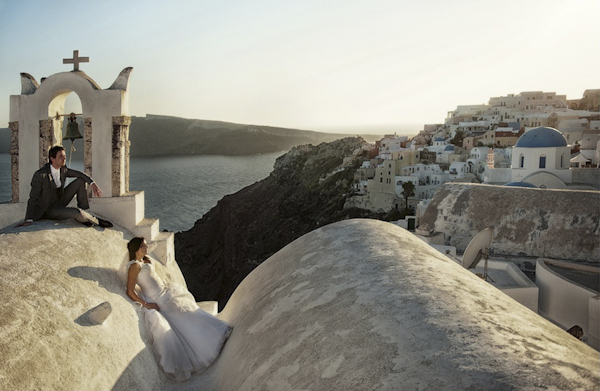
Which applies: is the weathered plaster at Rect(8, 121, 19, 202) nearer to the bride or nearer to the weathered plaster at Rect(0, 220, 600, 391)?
the weathered plaster at Rect(0, 220, 600, 391)

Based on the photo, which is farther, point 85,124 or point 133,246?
point 85,124

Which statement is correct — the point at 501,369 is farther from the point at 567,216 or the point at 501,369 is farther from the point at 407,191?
the point at 407,191

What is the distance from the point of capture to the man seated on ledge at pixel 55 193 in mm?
4723

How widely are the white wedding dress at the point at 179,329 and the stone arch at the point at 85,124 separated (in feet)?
6.36

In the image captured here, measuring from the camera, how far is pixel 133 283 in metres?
4.19

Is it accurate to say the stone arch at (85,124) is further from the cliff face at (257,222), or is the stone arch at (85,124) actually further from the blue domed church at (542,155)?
the cliff face at (257,222)

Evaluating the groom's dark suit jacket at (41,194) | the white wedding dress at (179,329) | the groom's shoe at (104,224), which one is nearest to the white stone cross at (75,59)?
the groom's dark suit jacket at (41,194)

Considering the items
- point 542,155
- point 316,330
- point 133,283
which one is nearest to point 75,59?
point 133,283

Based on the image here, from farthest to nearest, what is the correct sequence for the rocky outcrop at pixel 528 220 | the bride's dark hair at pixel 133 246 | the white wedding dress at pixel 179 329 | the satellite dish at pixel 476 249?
the rocky outcrop at pixel 528 220, the satellite dish at pixel 476 249, the bride's dark hair at pixel 133 246, the white wedding dress at pixel 179 329

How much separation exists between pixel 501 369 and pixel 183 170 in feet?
297

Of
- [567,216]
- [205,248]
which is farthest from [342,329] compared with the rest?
[205,248]

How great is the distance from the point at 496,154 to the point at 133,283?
41919mm

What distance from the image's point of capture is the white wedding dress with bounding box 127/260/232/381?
12.9 ft

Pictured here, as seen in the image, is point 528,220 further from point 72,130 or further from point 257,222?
point 257,222
